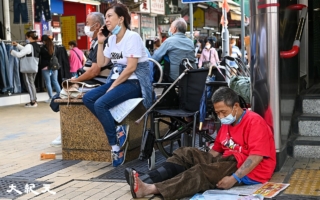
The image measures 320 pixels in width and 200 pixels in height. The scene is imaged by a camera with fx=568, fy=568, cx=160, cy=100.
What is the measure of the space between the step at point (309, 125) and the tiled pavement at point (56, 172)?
47 cm

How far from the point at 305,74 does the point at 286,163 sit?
7.46 ft

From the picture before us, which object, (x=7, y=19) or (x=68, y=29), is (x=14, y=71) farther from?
(x=68, y=29)

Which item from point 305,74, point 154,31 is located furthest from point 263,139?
point 154,31

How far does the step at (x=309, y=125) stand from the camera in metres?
6.56

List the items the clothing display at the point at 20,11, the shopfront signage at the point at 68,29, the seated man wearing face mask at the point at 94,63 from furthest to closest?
the shopfront signage at the point at 68,29, the clothing display at the point at 20,11, the seated man wearing face mask at the point at 94,63

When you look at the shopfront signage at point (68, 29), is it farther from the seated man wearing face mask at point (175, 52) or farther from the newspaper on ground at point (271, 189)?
the newspaper on ground at point (271, 189)

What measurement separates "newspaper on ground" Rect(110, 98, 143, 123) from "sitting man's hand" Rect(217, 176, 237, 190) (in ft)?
5.76

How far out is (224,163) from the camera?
507cm

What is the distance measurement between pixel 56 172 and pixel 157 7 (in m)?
19.2

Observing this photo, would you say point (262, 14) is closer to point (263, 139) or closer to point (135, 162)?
point (263, 139)

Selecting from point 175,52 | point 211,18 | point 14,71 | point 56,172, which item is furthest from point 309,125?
point 211,18

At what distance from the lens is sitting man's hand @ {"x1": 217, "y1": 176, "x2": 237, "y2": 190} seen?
496 cm

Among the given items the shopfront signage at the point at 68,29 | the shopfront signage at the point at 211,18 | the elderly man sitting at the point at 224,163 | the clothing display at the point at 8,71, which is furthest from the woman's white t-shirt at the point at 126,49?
the shopfront signage at the point at 211,18

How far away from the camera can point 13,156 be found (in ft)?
24.6
